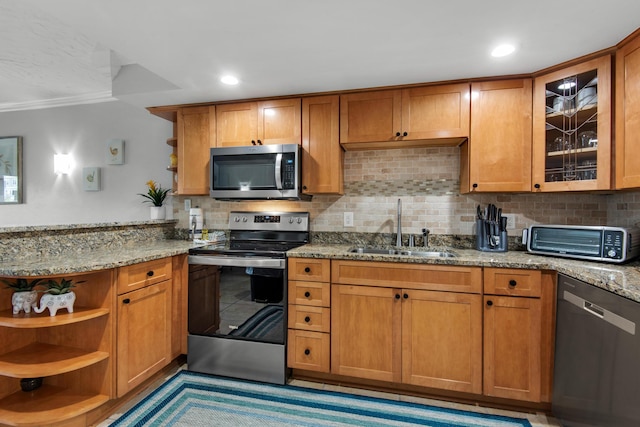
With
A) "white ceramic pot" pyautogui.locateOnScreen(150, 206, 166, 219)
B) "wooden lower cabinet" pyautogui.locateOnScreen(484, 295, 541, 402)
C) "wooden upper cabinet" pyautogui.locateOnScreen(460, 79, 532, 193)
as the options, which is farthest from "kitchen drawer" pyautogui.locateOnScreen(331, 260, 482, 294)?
"white ceramic pot" pyautogui.locateOnScreen(150, 206, 166, 219)

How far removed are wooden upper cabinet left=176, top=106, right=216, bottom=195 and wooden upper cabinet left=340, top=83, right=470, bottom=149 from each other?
118cm

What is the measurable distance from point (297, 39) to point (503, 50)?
46.9 inches

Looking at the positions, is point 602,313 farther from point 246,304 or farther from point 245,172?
point 245,172

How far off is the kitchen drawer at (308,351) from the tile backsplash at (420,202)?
0.92 meters

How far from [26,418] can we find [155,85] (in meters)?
2.18

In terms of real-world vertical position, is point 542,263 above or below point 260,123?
below

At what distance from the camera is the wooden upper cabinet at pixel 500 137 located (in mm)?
2098

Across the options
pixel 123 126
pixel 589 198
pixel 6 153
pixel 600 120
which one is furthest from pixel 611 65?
pixel 6 153

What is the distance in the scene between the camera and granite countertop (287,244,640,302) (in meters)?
1.32

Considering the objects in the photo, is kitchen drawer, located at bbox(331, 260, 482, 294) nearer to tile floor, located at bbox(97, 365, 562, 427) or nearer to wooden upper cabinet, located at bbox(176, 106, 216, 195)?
tile floor, located at bbox(97, 365, 562, 427)

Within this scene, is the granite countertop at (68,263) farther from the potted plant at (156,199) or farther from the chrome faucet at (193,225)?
the potted plant at (156,199)

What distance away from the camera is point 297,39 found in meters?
1.71

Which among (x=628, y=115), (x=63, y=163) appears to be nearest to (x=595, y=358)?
(x=628, y=115)

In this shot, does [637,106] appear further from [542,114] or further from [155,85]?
[155,85]
